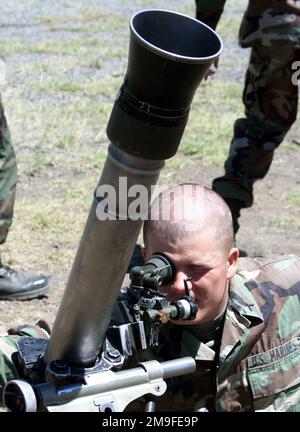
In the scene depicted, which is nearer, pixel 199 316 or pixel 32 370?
pixel 32 370

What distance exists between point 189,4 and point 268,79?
8.04 metres

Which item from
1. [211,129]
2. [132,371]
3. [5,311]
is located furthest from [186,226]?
[211,129]

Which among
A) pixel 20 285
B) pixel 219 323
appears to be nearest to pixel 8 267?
pixel 20 285

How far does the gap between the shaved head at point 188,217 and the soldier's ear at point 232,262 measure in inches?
0.9

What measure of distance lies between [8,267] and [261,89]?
1.74 m

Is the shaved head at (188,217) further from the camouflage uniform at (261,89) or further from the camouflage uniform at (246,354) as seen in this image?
the camouflage uniform at (261,89)

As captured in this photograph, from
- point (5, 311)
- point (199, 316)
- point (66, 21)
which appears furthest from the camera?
point (66, 21)

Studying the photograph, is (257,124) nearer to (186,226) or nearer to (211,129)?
(211,129)

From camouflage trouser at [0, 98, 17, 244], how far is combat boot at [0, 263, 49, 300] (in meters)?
0.20

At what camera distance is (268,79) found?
5094mm

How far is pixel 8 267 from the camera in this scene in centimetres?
486

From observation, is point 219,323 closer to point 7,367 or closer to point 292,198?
point 7,367

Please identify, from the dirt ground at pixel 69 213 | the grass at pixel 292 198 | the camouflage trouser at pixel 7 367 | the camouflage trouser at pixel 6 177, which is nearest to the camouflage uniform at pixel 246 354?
the camouflage trouser at pixel 7 367

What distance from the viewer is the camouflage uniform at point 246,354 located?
2.64 meters
